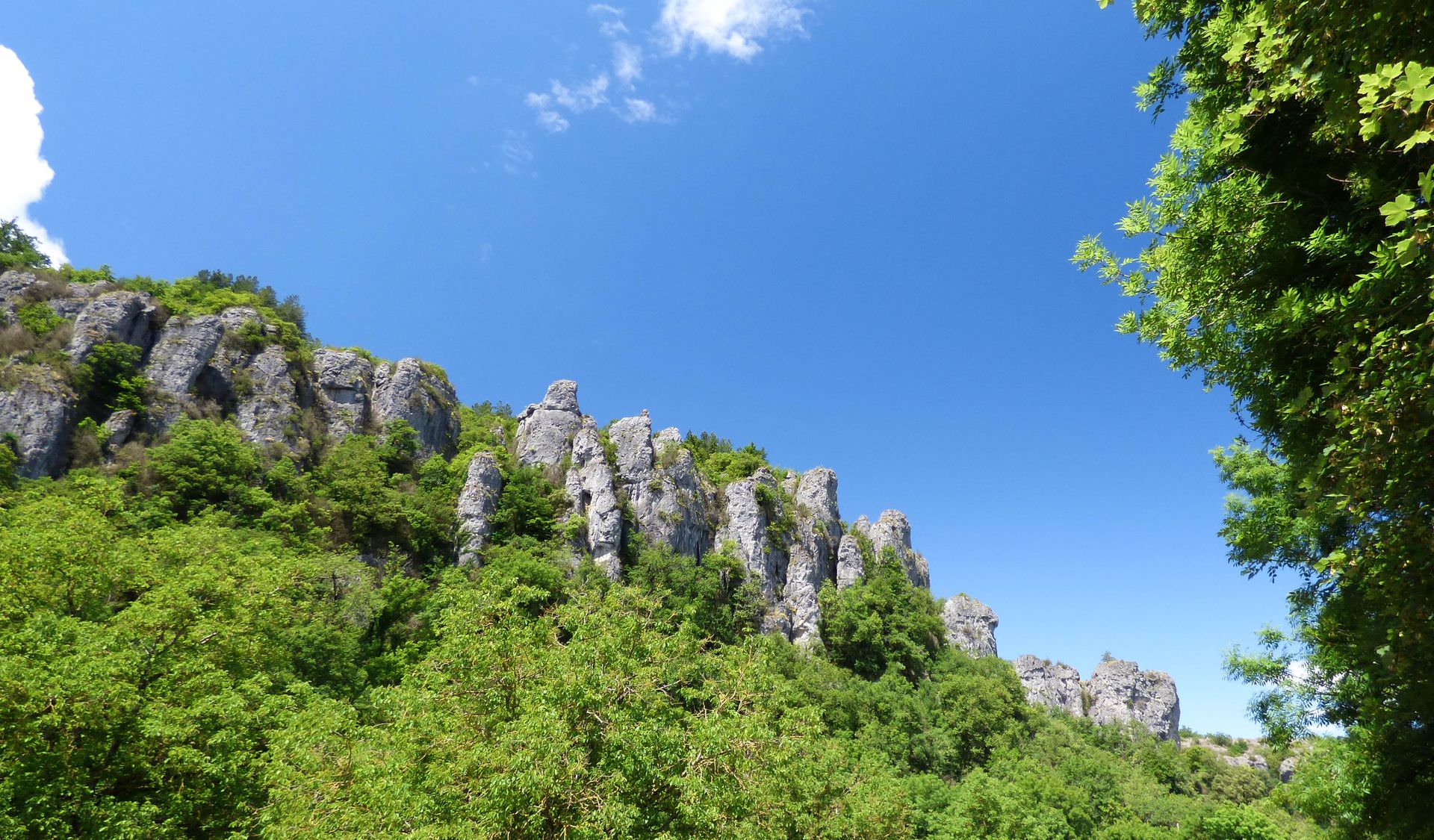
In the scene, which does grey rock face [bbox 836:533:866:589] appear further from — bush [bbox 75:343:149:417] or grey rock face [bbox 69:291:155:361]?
grey rock face [bbox 69:291:155:361]

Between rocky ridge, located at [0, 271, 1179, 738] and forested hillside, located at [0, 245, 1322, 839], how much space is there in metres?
0.23

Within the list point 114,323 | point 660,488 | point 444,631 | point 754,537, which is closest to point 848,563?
point 754,537

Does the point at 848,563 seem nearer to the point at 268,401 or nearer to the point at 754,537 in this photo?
the point at 754,537

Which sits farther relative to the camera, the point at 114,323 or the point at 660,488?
the point at 660,488

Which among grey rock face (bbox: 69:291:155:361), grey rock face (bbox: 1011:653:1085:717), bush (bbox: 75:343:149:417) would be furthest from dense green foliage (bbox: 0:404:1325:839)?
grey rock face (bbox: 1011:653:1085:717)

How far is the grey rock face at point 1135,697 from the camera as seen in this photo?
67913mm

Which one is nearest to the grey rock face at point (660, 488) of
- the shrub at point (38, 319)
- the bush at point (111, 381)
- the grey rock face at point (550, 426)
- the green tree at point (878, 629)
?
the grey rock face at point (550, 426)

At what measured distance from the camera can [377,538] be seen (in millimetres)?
36594

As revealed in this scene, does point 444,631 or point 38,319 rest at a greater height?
point 38,319

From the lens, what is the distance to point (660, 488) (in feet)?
146

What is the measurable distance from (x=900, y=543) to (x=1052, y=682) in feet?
107

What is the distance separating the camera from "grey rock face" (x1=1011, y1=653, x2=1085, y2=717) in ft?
219

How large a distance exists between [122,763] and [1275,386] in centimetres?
2164

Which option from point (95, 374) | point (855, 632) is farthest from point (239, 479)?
point (855, 632)
